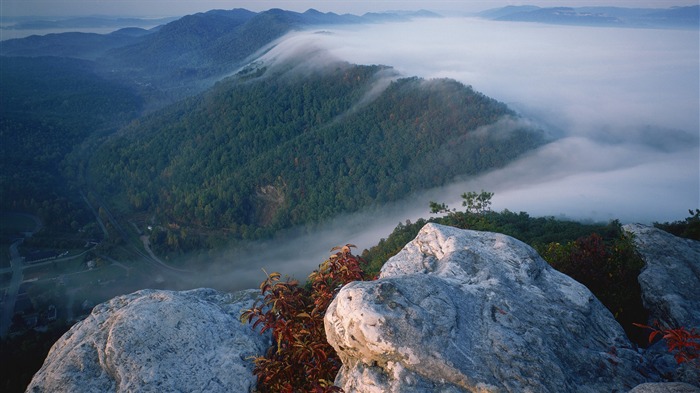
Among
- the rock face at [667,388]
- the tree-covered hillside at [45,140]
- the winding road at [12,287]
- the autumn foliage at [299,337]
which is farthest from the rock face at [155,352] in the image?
the tree-covered hillside at [45,140]

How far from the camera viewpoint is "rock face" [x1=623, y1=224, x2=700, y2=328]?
9.16 metres

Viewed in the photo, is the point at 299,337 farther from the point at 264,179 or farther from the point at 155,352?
the point at 264,179

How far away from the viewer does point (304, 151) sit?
106562mm

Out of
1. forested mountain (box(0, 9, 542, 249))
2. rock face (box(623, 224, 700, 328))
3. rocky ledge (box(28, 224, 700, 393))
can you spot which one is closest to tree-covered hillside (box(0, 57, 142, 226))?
forested mountain (box(0, 9, 542, 249))

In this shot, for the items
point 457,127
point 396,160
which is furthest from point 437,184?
point 457,127

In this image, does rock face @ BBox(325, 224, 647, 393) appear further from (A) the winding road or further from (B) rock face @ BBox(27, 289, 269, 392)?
(A) the winding road

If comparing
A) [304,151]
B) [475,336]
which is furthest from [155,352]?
[304,151]

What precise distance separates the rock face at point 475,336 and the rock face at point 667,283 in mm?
912

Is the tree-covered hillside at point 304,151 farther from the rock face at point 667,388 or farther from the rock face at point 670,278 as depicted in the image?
the rock face at point 667,388

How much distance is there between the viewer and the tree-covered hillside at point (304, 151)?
310 feet

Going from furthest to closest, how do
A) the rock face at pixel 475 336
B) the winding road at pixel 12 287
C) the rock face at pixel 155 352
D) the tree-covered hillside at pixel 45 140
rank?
the tree-covered hillside at pixel 45 140, the winding road at pixel 12 287, the rock face at pixel 155 352, the rock face at pixel 475 336

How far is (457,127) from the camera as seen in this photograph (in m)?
105

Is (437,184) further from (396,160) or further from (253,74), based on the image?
(253,74)

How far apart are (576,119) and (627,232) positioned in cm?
20221
